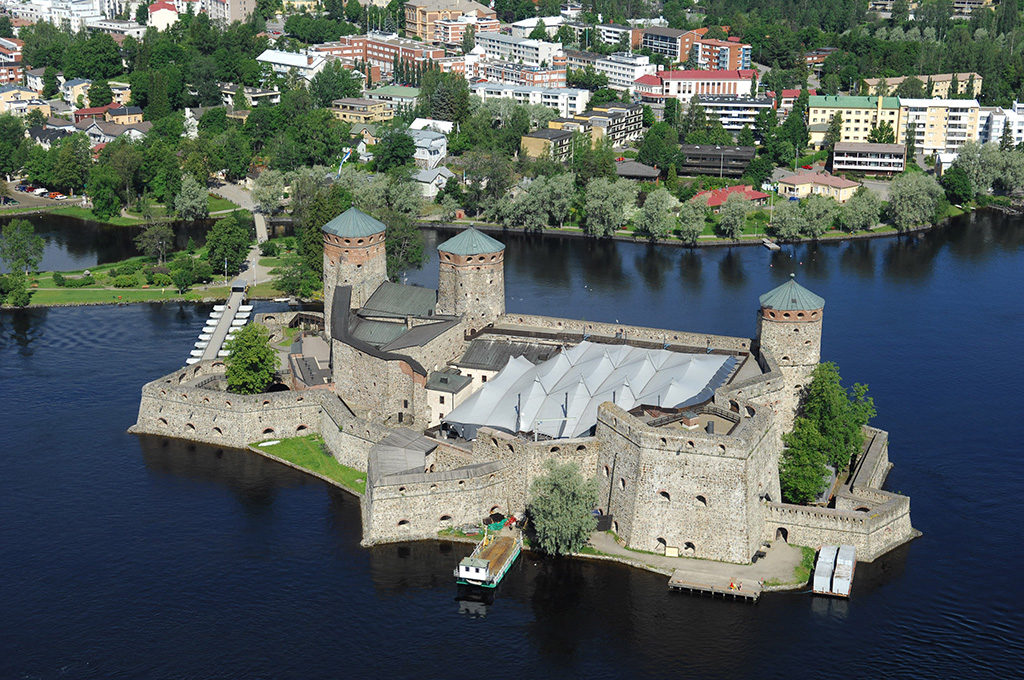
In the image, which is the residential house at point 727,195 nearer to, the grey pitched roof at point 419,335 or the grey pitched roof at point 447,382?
the grey pitched roof at point 419,335

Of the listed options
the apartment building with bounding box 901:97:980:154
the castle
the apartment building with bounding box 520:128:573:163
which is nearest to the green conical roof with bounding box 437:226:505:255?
the castle

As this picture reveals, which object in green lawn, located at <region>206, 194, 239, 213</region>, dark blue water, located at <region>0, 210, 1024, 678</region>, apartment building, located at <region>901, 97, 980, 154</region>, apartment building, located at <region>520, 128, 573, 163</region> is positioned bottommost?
dark blue water, located at <region>0, 210, 1024, 678</region>

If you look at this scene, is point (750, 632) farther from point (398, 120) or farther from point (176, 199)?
point (398, 120)

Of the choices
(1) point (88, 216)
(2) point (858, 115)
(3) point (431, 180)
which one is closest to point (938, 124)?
(2) point (858, 115)

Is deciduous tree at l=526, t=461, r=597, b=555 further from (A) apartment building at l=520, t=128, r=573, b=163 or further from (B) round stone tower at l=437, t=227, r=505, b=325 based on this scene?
(A) apartment building at l=520, t=128, r=573, b=163

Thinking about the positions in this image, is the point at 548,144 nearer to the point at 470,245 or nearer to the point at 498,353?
the point at 470,245

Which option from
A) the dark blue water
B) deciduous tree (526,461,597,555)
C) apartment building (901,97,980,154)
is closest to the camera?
the dark blue water

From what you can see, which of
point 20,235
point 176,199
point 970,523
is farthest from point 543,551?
point 176,199
